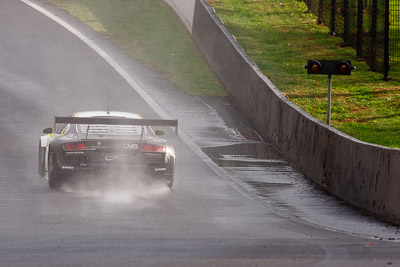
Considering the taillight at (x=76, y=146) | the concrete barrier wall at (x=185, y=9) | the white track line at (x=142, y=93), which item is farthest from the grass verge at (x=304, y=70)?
the taillight at (x=76, y=146)

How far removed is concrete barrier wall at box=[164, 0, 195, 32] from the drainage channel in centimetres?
1421

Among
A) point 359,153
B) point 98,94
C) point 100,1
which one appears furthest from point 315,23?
point 359,153

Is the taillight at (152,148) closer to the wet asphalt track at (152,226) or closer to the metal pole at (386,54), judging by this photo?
the wet asphalt track at (152,226)

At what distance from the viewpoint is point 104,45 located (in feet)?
114

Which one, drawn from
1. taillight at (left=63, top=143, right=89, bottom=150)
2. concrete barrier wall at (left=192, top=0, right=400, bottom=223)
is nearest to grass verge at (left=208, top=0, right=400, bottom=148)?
concrete barrier wall at (left=192, top=0, right=400, bottom=223)

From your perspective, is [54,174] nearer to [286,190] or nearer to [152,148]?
[152,148]

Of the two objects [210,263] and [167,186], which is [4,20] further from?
[210,263]

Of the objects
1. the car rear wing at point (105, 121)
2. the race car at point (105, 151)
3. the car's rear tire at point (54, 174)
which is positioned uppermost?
the car rear wing at point (105, 121)

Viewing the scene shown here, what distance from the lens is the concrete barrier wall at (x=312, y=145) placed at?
14.9 meters

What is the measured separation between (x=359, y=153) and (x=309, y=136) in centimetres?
338

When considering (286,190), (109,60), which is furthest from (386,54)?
(286,190)

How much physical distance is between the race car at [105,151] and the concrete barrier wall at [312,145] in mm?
3026

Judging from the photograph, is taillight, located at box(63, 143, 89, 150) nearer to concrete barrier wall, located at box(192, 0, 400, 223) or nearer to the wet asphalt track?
the wet asphalt track

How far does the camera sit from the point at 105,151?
15.4 m
